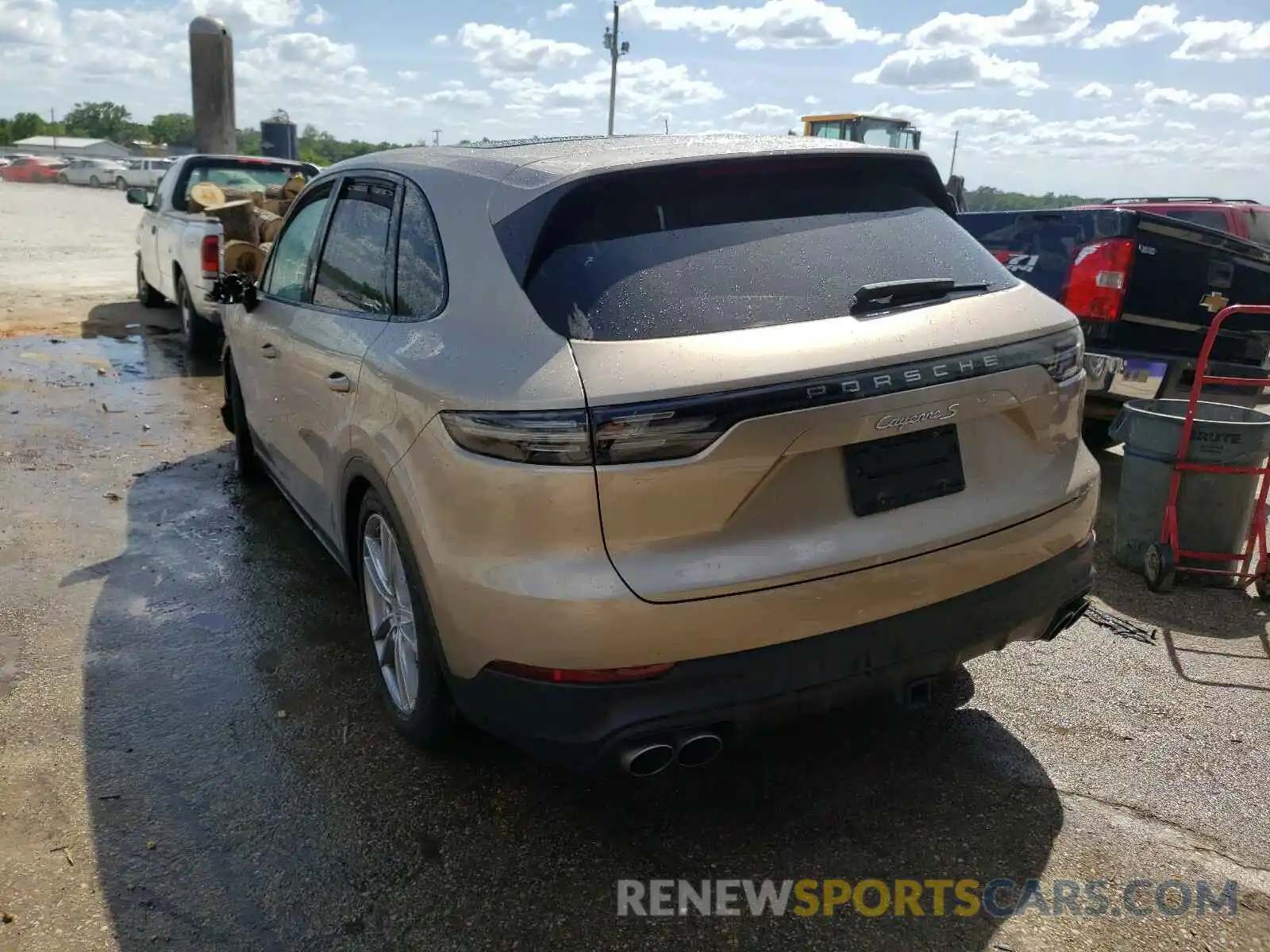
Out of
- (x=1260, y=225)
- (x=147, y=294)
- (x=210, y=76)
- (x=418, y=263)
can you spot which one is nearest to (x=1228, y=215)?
(x=1260, y=225)

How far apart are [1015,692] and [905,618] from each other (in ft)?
4.20

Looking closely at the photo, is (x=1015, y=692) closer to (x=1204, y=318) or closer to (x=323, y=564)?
(x=323, y=564)

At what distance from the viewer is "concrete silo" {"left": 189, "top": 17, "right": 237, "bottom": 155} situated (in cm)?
3266

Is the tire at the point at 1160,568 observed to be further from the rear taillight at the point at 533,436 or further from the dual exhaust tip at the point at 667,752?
the rear taillight at the point at 533,436

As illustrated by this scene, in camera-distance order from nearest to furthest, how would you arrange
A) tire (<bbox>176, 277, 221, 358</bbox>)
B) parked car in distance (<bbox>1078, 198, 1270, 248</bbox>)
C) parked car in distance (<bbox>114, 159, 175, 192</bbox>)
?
1. tire (<bbox>176, 277, 221, 358</bbox>)
2. parked car in distance (<bbox>1078, 198, 1270, 248</bbox>)
3. parked car in distance (<bbox>114, 159, 175, 192</bbox>)

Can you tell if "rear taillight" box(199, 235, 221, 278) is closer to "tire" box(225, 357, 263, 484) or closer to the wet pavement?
"tire" box(225, 357, 263, 484)

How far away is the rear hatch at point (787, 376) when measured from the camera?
7.47ft

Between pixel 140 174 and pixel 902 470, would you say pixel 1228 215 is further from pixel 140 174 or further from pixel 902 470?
pixel 140 174

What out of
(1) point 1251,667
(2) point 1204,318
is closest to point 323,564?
(1) point 1251,667

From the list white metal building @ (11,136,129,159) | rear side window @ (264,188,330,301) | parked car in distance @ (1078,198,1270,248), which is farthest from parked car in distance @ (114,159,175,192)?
rear side window @ (264,188,330,301)

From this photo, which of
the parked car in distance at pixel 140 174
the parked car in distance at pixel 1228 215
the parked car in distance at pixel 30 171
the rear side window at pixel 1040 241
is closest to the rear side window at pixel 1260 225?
the parked car in distance at pixel 1228 215

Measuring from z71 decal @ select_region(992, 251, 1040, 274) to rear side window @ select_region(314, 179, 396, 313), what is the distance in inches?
162

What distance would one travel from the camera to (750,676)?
239 centimetres

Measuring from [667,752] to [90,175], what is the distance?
6120 cm
